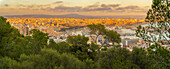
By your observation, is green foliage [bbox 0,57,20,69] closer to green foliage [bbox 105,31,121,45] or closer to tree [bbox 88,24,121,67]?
tree [bbox 88,24,121,67]

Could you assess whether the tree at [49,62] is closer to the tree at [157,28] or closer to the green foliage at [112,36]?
the tree at [157,28]

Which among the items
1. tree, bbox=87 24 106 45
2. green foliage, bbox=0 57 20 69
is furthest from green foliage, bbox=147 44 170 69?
tree, bbox=87 24 106 45

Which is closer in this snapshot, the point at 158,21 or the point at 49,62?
the point at 158,21

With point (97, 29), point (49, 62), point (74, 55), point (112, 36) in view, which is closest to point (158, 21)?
point (49, 62)

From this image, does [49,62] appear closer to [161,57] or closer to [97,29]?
[161,57]

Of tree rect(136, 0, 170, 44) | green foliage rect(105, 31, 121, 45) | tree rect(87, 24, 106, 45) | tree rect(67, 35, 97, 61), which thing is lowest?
tree rect(67, 35, 97, 61)

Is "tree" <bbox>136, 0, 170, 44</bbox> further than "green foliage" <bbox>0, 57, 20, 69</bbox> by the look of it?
No

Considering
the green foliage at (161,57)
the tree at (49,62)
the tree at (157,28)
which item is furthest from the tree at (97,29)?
the green foliage at (161,57)

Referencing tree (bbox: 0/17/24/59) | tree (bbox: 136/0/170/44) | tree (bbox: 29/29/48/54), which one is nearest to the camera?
tree (bbox: 136/0/170/44)
